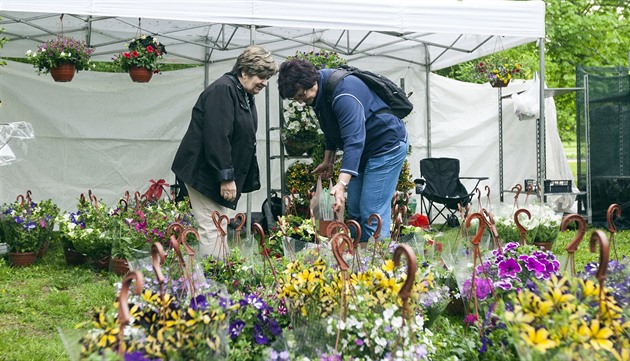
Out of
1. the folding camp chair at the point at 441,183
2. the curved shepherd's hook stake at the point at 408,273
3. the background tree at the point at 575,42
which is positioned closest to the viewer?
the curved shepherd's hook stake at the point at 408,273

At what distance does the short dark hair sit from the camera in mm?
3334

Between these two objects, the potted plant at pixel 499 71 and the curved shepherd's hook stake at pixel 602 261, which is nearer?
the curved shepherd's hook stake at pixel 602 261

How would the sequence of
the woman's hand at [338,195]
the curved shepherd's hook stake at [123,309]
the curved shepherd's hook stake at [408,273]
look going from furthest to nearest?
the woman's hand at [338,195] < the curved shepherd's hook stake at [408,273] < the curved shepherd's hook stake at [123,309]

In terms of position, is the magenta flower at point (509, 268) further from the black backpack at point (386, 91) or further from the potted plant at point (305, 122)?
the potted plant at point (305, 122)

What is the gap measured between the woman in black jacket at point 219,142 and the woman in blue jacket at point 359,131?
269mm

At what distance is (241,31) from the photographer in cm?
760

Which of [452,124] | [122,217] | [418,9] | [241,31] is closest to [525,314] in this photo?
[122,217]

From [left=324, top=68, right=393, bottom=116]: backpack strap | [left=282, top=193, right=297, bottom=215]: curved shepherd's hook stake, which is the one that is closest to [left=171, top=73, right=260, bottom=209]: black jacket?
[left=324, top=68, right=393, bottom=116]: backpack strap

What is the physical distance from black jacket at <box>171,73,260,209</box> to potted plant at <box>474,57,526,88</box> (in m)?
4.38

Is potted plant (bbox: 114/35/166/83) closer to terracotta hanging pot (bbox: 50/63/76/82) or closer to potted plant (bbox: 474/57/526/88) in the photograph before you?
terracotta hanging pot (bbox: 50/63/76/82)

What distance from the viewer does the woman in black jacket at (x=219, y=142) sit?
3502mm

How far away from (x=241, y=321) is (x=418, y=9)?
4186 millimetres

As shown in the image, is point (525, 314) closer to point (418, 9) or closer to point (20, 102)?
point (418, 9)

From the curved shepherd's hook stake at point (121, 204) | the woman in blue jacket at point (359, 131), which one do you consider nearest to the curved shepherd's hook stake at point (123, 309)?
the woman in blue jacket at point (359, 131)
